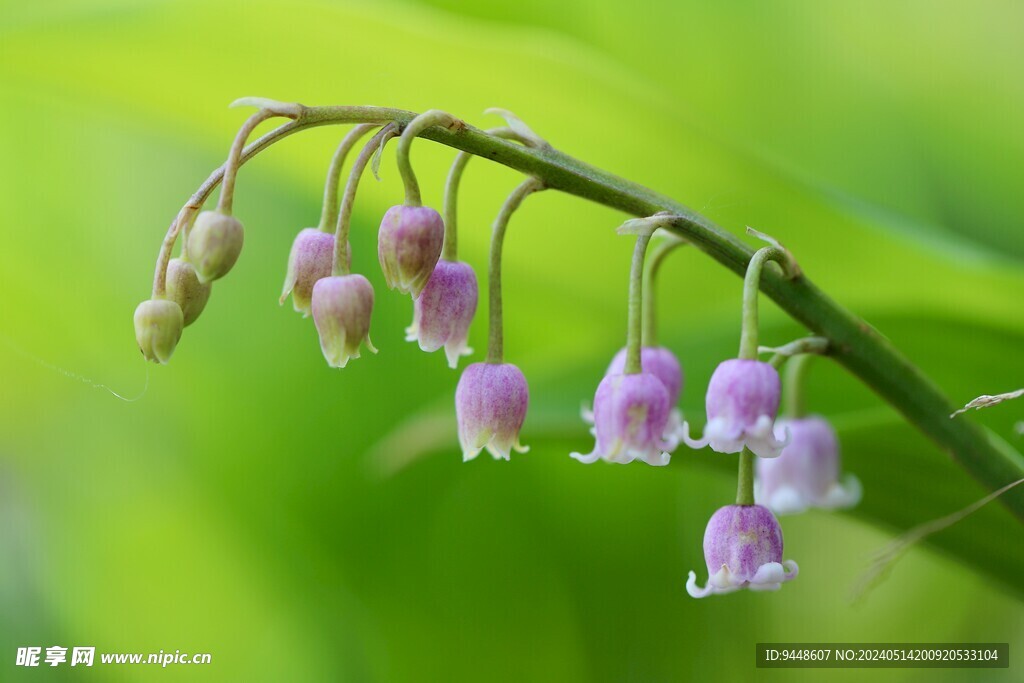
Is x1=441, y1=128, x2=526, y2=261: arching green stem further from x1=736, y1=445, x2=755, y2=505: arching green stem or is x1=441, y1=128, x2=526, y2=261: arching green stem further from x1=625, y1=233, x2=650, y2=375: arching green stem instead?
x1=736, y1=445, x2=755, y2=505: arching green stem

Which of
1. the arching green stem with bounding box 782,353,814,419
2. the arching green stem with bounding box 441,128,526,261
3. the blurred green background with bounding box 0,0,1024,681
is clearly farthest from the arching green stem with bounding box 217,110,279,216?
the blurred green background with bounding box 0,0,1024,681

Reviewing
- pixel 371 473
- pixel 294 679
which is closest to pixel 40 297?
pixel 371 473

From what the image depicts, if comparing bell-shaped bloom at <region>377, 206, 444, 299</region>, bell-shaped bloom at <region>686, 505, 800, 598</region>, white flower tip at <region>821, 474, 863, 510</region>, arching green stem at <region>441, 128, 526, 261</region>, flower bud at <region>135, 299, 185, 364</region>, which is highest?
arching green stem at <region>441, 128, 526, 261</region>

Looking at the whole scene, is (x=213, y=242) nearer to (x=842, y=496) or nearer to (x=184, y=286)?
(x=184, y=286)

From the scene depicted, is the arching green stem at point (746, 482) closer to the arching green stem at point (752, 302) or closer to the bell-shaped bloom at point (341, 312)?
the arching green stem at point (752, 302)

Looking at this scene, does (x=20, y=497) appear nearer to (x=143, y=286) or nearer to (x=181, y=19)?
(x=143, y=286)
